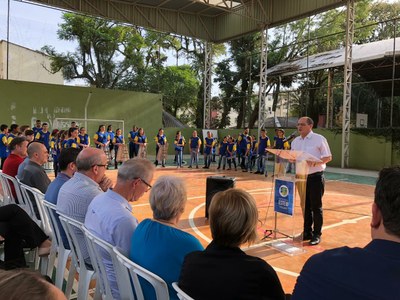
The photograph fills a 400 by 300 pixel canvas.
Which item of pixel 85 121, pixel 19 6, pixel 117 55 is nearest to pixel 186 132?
pixel 85 121

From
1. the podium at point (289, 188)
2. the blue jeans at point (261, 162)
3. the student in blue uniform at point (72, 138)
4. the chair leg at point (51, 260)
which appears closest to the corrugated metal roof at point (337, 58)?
the blue jeans at point (261, 162)

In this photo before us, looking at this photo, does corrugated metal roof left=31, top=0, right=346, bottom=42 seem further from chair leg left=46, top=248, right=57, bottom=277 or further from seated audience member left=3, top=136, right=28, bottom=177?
chair leg left=46, top=248, right=57, bottom=277

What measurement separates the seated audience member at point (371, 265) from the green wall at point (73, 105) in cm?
2013

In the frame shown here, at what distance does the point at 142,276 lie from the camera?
1.73m

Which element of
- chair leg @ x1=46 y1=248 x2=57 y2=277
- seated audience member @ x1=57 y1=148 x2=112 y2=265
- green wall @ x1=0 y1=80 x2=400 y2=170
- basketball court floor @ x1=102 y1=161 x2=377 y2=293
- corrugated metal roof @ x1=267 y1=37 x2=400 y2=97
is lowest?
basketball court floor @ x1=102 y1=161 x2=377 y2=293

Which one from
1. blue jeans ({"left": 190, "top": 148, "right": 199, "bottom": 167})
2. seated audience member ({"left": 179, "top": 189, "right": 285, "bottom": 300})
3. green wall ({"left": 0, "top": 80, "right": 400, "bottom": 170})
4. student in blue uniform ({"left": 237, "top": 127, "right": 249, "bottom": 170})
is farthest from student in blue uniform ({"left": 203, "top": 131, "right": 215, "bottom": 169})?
Result: seated audience member ({"left": 179, "top": 189, "right": 285, "bottom": 300})

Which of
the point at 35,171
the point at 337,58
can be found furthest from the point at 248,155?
the point at 35,171

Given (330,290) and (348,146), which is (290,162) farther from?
(348,146)

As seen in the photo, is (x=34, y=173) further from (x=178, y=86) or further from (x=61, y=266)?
(x=178, y=86)

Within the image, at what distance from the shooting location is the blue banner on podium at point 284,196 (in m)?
5.04

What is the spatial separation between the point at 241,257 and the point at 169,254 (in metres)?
0.45

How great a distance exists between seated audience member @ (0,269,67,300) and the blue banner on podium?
4.48 meters

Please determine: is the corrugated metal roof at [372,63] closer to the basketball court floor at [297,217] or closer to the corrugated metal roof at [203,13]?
the corrugated metal roof at [203,13]

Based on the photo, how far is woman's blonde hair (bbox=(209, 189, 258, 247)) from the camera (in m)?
1.81
